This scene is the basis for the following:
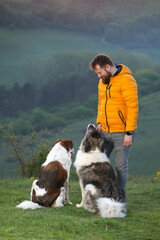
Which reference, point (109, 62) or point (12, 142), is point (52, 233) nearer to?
point (109, 62)

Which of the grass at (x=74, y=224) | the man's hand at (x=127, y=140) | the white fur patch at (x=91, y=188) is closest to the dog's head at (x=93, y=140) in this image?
the man's hand at (x=127, y=140)

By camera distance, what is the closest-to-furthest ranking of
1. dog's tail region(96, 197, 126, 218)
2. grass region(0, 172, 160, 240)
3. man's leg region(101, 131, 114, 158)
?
grass region(0, 172, 160, 240) → dog's tail region(96, 197, 126, 218) → man's leg region(101, 131, 114, 158)

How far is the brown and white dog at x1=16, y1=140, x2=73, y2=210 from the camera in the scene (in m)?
5.88

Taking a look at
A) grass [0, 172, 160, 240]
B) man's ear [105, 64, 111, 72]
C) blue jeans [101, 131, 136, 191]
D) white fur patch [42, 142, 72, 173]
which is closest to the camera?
grass [0, 172, 160, 240]

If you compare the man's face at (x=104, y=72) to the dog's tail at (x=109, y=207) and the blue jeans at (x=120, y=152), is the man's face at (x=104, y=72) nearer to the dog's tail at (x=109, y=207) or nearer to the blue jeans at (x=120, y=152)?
the blue jeans at (x=120, y=152)

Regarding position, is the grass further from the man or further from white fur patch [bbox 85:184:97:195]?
the man

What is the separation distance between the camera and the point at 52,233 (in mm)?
4391

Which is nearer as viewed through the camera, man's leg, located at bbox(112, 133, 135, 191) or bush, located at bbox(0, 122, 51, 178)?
man's leg, located at bbox(112, 133, 135, 191)

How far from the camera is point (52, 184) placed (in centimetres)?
596

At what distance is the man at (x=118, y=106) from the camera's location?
213 inches

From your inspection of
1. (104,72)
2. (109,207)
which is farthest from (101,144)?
(104,72)

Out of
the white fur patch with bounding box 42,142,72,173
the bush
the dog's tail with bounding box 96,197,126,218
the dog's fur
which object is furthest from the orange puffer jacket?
the bush

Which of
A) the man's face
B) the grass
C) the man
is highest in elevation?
the man's face

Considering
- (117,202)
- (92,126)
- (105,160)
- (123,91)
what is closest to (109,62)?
(123,91)
